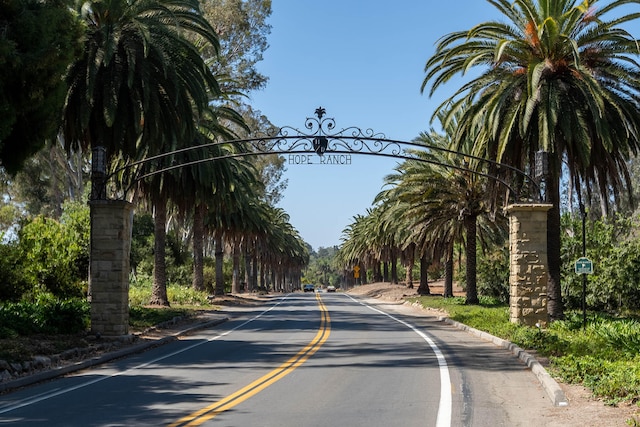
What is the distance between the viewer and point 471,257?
36.3m

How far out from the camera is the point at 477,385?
12.4 metres

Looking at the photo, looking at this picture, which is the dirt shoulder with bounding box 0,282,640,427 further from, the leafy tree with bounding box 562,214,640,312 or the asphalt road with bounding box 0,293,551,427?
the leafy tree with bounding box 562,214,640,312

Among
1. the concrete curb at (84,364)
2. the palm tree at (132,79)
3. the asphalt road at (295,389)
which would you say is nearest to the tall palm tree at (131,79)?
the palm tree at (132,79)

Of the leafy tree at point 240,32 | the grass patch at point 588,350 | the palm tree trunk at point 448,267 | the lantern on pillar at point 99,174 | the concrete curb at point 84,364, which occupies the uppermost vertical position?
the leafy tree at point 240,32

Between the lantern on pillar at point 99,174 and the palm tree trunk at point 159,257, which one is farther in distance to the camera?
the palm tree trunk at point 159,257

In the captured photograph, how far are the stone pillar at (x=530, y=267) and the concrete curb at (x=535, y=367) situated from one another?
4.86ft

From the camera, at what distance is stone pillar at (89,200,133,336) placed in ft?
66.3

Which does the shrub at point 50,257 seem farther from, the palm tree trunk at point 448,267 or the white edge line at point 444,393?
the palm tree trunk at point 448,267

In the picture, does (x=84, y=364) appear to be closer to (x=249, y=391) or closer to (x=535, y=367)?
(x=249, y=391)

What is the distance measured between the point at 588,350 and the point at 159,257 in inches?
850

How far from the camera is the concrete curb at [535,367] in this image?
34.6 ft

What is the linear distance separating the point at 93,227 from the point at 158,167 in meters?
9.43

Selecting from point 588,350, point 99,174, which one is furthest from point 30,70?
point 588,350

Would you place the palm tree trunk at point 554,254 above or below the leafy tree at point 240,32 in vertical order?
below
